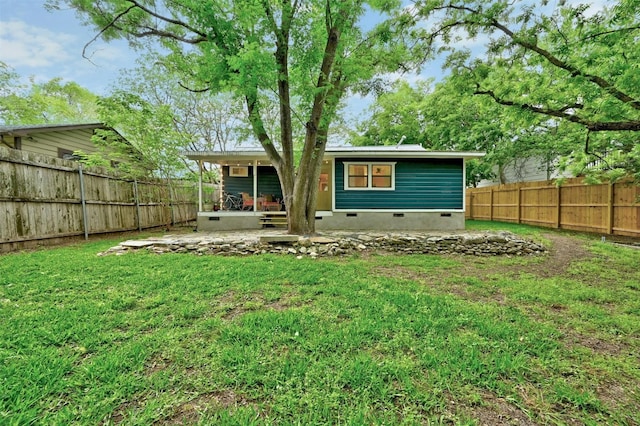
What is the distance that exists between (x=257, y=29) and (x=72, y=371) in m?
6.87

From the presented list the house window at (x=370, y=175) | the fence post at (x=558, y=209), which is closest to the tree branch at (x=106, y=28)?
the house window at (x=370, y=175)

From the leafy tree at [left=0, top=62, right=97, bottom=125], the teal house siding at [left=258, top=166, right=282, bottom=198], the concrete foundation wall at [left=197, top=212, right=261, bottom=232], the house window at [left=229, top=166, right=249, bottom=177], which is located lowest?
the concrete foundation wall at [left=197, top=212, right=261, bottom=232]

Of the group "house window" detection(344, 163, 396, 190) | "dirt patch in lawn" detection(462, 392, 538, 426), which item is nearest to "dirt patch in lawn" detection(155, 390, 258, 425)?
"dirt patch in lawn" detection(462, 392, 538, 426)

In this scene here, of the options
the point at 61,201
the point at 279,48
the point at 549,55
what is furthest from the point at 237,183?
the point at 549,55

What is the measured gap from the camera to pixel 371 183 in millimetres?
10414

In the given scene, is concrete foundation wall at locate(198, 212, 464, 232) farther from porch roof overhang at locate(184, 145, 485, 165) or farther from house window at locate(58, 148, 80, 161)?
house window at locate(58, 148, 80, 161)

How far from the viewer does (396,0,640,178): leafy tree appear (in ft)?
15.4

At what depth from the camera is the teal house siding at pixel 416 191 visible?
34.0ft

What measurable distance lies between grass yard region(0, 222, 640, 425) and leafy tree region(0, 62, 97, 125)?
15.5 meters

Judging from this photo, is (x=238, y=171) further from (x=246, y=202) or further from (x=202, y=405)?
(x=202, y=405)

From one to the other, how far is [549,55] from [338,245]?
5.96 metres

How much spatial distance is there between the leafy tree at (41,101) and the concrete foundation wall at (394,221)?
13834 mm

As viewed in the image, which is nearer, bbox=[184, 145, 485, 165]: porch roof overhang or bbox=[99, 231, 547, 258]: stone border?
bbox=[99, 231, 547, 258]: stone border

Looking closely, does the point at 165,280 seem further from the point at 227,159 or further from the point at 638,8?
the point at 638,8
